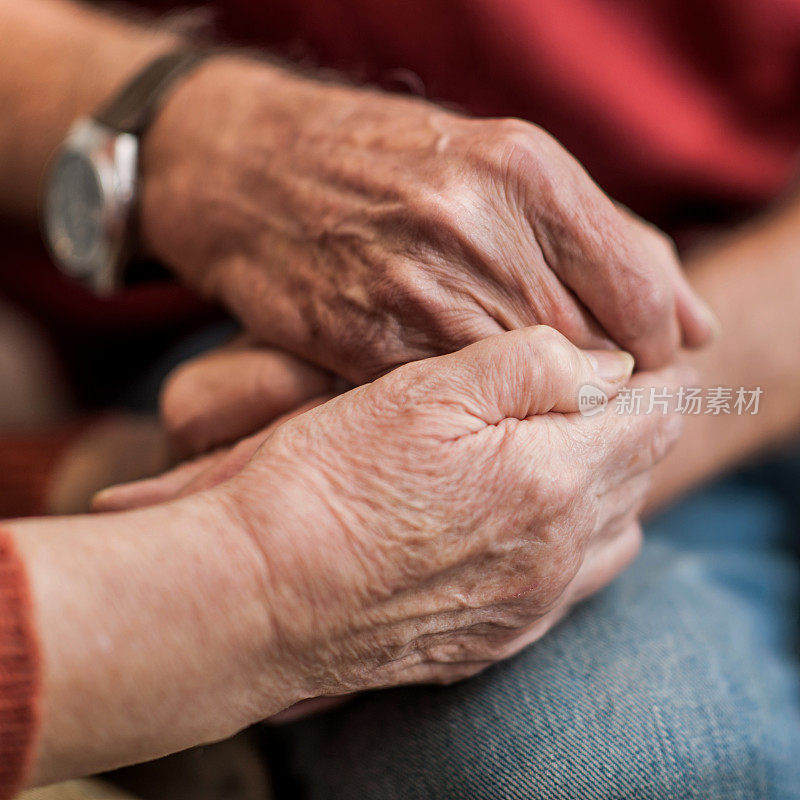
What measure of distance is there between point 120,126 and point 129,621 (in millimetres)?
575

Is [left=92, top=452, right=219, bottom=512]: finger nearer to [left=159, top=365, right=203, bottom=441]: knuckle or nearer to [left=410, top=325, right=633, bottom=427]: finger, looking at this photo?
[left=159, top=365, right=203, bottom=441]: knuckle

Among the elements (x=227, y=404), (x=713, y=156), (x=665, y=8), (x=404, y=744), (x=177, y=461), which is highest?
(x=665, y=8)

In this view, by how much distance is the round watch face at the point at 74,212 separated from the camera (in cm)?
83

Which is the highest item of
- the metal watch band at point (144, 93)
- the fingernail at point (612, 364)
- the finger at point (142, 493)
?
the metal watch band at point (144, 93)

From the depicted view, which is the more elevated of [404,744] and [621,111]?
[621,111]

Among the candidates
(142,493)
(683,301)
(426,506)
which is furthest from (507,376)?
(142,493)

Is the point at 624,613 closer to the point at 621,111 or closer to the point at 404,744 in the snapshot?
the point at 404,744

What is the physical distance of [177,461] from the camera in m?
0.81

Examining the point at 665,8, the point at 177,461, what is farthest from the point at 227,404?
the point at 665,8

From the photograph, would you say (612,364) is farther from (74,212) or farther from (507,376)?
(74,212)

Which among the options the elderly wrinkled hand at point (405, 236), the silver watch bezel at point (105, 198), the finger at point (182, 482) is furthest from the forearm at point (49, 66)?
the finger at point (182, 482)

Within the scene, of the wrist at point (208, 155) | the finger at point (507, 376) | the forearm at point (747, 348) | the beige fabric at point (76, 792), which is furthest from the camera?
the forearm at point (747, 348)

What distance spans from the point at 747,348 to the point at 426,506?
0.57 metres

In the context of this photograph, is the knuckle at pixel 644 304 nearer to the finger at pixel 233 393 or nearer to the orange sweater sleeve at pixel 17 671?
the finger at pixel 233 393
